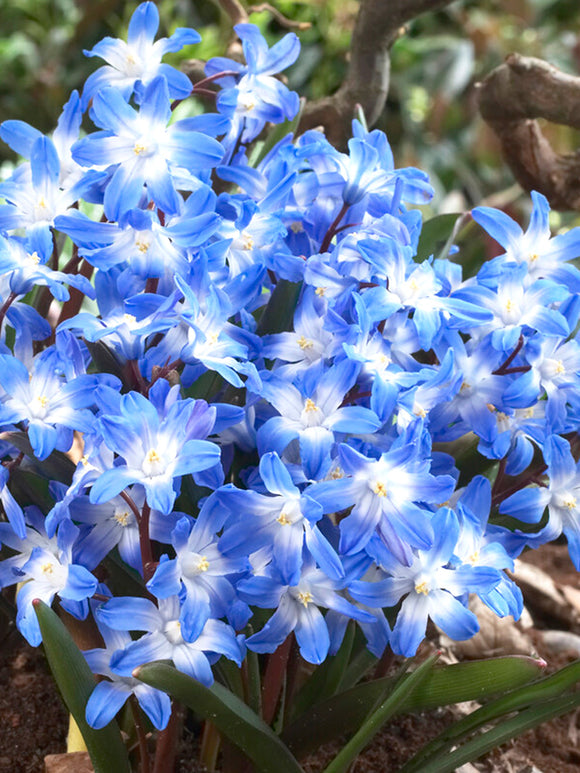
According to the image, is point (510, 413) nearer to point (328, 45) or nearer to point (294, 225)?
point (294, 225)

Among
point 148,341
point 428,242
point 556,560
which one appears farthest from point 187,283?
point 556,560

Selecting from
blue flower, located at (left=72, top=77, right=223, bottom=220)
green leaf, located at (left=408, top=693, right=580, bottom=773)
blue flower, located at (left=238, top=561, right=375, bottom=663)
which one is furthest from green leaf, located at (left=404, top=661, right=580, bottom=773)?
blue flower, located at (left=72, top=77, right=223, bottom=220)

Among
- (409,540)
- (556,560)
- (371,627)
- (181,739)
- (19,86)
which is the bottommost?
(19,86)

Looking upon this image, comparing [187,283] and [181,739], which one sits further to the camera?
[181,739]

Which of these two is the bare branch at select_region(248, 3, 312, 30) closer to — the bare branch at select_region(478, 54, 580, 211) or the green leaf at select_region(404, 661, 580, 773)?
the bare branch at select_region(478, 54, 580, 211)

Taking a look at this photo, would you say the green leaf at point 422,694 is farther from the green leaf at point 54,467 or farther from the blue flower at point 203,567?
the green leaf at point 54,467

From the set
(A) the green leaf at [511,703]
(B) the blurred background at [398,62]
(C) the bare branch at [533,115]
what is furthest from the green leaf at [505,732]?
(B) the blurred background at [398,62]

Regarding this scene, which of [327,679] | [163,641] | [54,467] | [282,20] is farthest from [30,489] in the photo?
[282,20]
